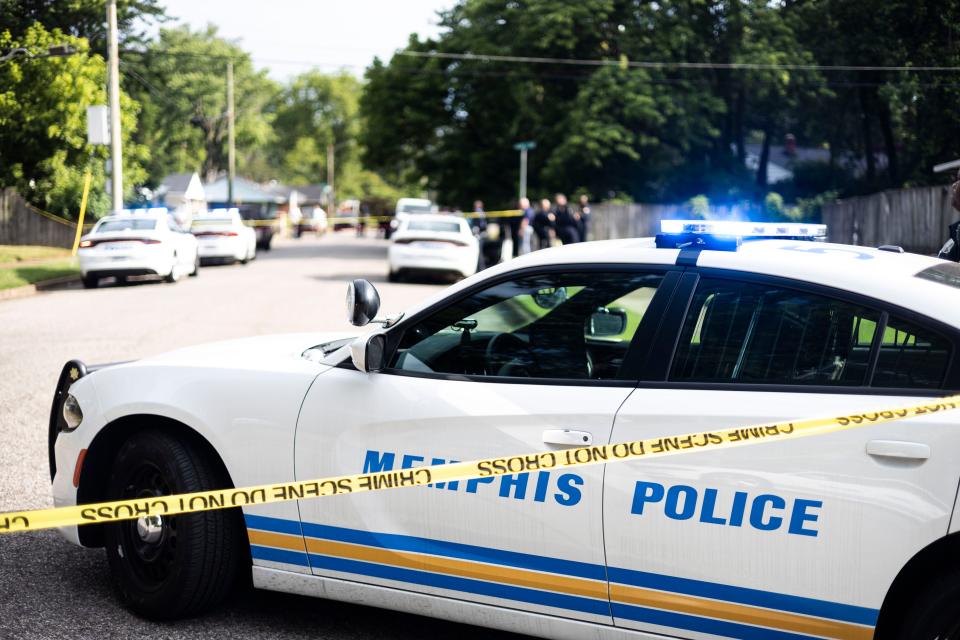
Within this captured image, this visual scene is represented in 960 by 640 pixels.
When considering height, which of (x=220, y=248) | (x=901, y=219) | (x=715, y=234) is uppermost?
(x=715, y=234)

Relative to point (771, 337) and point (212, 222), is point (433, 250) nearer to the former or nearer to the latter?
point (212, 222)

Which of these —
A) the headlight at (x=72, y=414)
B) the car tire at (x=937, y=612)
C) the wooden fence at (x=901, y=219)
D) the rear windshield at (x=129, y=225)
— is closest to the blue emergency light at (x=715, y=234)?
the car tire at (x=937, y=612)

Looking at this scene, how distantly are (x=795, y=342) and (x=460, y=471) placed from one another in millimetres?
1148

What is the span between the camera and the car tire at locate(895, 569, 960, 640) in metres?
3.04

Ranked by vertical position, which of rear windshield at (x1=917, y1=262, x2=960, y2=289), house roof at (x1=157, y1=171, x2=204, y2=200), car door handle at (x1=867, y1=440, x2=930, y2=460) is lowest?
car door handle at (x1=867, y1=440, x2=930, y2=460)

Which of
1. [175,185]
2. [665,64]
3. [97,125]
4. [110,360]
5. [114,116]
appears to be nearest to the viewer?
[110,360]

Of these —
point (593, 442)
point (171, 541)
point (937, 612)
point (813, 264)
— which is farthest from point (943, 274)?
point (171, 541)

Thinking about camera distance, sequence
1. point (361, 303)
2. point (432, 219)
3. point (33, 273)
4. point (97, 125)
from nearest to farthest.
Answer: point (361, 303) < point (33, 273) < point (432, 219) < point (97, 125)

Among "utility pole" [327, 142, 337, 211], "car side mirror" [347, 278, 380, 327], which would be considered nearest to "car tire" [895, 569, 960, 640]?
"car side mirror" [347, 278, 380, 327]

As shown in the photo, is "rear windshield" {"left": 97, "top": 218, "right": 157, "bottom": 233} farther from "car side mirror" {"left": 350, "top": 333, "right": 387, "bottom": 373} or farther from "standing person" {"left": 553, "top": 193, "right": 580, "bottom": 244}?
"car side mirror" {"left": 350, "top": 333, "right": 387, "bottom": 373}

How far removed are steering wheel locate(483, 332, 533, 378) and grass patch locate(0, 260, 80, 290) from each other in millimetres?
A: 18659

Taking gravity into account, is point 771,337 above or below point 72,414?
above

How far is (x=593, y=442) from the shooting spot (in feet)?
11.5

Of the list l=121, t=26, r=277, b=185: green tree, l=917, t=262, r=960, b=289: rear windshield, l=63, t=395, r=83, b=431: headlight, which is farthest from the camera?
l=121, t=26, r=277, b=185: green tree
